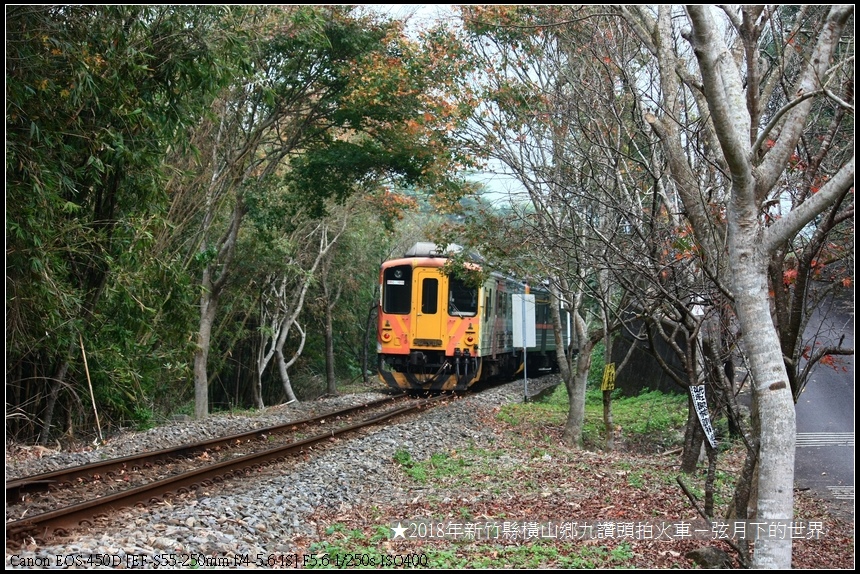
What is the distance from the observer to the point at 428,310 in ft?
54.7

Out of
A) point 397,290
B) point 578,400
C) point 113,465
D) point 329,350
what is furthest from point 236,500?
point 329,350

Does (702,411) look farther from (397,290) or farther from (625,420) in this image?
(397,290)

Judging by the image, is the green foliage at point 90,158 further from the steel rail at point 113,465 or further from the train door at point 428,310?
the train door at point 428,310

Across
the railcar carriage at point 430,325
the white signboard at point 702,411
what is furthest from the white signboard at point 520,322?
the white signboard at point 702,411

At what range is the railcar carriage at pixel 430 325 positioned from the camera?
16.5 metres

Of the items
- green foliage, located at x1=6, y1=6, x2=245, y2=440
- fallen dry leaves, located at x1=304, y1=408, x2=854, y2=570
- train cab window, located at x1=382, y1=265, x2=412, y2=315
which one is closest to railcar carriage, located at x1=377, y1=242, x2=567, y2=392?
train cab window, located at x1=382, y1=265, x2=412, y2=315

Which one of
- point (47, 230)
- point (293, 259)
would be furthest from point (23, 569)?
point (293, 259)

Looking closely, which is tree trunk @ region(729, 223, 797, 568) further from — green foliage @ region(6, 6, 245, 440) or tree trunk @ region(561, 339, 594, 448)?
tree trunk @ region(561, 339, 594, 448)

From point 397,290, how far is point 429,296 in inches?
27.2

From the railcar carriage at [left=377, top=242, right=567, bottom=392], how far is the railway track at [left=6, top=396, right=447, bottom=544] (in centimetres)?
512

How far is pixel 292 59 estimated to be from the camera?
13.2 metres

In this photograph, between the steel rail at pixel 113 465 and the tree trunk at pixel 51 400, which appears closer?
the steel rail at pixel 113 465

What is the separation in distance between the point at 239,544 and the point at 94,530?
1.09 meters

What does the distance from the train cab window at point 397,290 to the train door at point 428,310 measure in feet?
0.62
